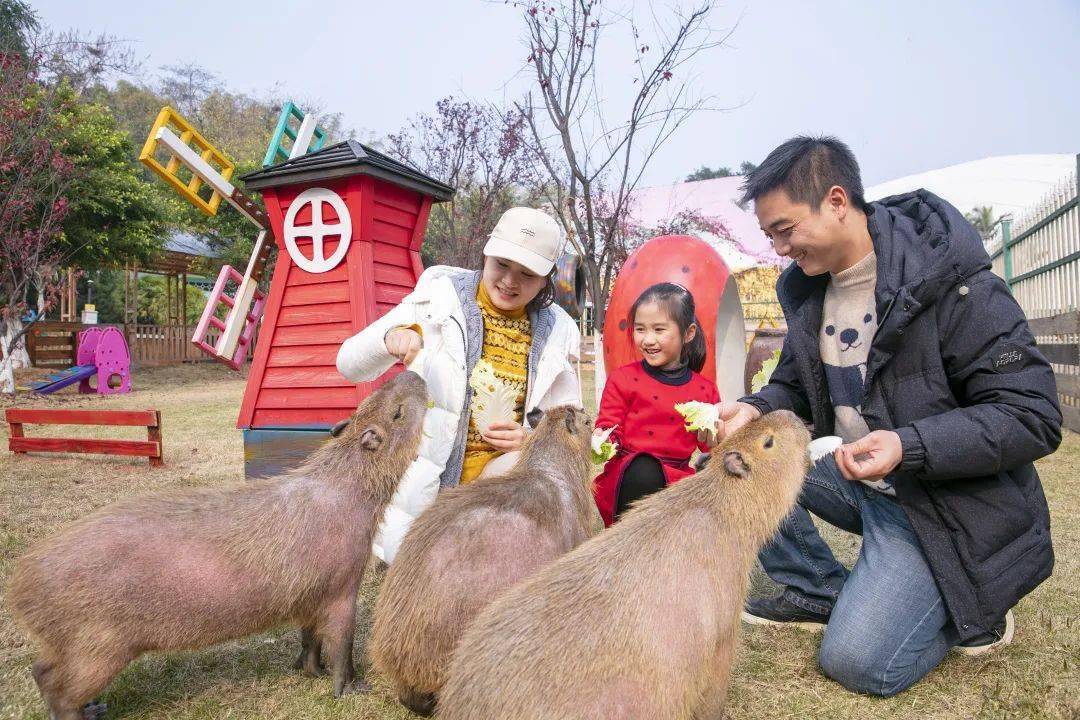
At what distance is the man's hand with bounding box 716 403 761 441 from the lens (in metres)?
3.09

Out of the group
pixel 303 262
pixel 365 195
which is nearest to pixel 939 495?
pixel 365 195

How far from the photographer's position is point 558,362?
12.0 feet

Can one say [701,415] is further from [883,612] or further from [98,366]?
[98,366]

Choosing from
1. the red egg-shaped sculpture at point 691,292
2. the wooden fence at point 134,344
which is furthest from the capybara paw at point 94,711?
the wooden fence at point 134,344

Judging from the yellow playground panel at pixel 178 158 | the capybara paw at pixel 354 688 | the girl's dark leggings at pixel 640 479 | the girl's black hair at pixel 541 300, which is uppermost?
the yellow playground panel at pixel 178 158

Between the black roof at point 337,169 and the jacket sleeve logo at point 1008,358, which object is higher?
the black roof at point 337,169

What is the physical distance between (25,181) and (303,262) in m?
11.5

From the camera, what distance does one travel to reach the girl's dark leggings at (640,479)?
347 centimetres

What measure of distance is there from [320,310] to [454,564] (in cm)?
390

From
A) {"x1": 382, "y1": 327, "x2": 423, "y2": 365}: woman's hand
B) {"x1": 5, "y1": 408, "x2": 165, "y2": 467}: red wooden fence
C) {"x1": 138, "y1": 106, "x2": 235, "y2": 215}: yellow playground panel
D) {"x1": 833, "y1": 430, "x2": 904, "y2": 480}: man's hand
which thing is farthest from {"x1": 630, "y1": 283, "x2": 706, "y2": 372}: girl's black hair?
{"x1": 138, "y1": 106, "x2": 235, "y2": 215}: yellow playground panel

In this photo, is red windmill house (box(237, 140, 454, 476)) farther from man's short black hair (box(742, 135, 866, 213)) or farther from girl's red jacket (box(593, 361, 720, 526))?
man's short black hair (box(742, 135, 866, 213))

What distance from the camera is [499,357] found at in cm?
369

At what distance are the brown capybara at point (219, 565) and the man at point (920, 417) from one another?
153 centimetres

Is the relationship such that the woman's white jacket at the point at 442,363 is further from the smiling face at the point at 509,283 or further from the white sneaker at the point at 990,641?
the white sneaker at the point at 990,641
